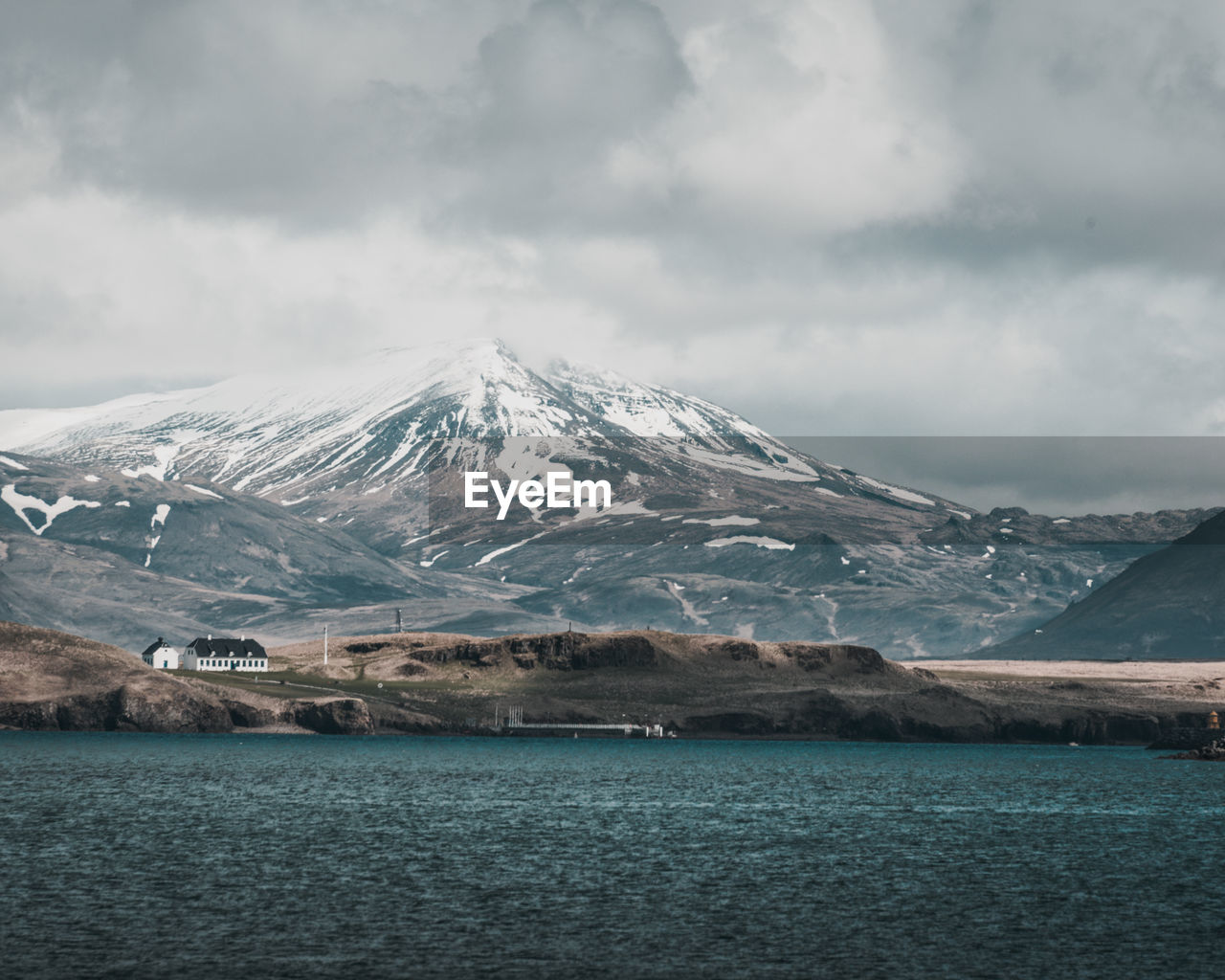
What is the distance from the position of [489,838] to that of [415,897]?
1043 inches

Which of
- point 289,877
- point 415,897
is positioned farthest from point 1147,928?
point 289,877

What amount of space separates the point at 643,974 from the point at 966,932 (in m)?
17.5

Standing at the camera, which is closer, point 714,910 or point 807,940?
point 807,940

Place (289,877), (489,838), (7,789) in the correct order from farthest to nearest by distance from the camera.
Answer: (7,789) < (489,838) < (289,877)

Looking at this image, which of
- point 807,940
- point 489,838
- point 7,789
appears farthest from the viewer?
point 7,789

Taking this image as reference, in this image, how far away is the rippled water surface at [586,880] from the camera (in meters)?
58.2

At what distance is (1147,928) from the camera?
6769 cm

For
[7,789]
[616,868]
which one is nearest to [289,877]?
[616,868]

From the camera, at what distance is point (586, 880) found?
79.1m

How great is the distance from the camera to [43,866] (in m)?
77.9

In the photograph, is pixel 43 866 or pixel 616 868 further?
pixel 616 868

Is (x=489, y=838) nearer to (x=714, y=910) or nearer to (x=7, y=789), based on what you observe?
(x=714, y=910)

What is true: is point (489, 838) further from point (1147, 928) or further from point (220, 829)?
point (1147, 928)

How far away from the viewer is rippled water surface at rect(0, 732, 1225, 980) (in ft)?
191
